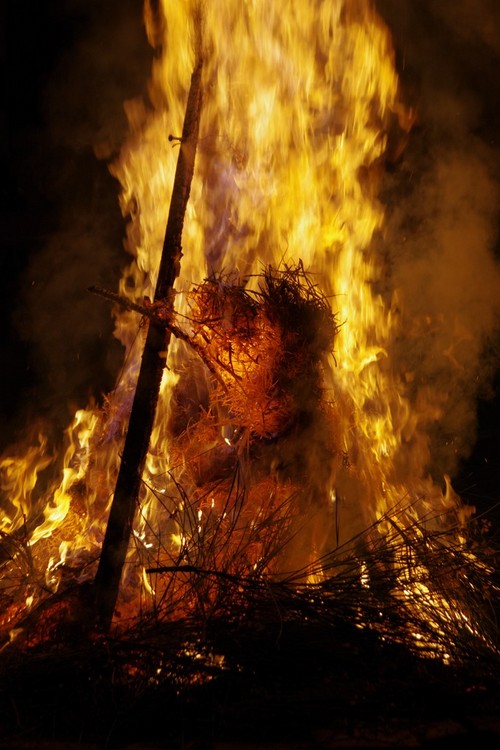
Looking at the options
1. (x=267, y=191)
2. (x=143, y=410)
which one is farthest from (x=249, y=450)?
(x=267, y=191)

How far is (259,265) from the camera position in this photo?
4.49 metres

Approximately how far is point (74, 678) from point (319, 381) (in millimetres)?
2608

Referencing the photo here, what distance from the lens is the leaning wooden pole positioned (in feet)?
10.3

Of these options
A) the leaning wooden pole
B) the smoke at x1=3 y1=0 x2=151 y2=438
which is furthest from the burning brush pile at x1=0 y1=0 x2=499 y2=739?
the smoke at x1=3 y1=0 x2=151 y2=438

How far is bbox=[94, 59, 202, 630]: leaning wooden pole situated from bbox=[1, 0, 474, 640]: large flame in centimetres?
71

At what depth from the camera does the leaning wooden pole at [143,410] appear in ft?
10.3

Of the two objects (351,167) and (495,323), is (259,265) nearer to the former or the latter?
(351,167)

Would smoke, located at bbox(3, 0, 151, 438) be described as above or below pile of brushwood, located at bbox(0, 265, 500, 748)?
above

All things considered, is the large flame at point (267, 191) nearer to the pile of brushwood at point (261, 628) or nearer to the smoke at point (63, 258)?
the pile of brushwood at point (261, 628)

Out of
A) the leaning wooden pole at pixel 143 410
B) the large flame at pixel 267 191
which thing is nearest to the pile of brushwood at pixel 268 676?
the leaning wooden pole at pixel 143 410

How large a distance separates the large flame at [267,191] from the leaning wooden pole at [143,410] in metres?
0.71

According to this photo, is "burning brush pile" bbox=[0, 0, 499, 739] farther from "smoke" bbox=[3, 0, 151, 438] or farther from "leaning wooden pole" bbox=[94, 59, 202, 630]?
"smoke" bbox=[3, 0, 151, 438]

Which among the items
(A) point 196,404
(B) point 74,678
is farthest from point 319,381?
(B) point 74,678

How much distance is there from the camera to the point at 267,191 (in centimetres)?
462
